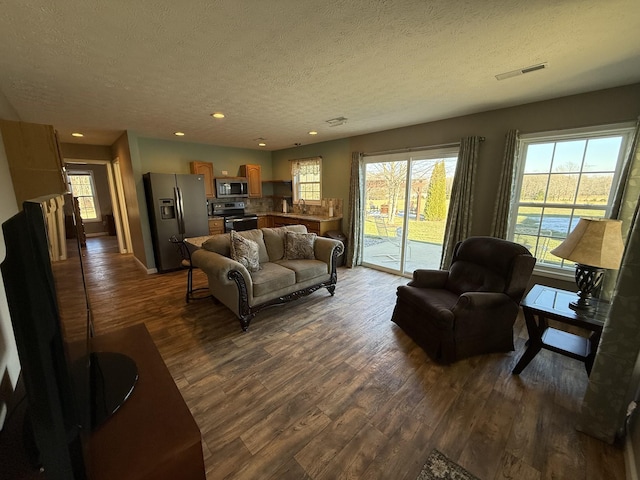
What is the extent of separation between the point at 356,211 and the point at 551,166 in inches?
108

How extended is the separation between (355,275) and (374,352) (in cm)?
215

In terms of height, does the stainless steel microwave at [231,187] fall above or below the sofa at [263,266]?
above

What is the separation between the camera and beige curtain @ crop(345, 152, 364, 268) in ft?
15.3

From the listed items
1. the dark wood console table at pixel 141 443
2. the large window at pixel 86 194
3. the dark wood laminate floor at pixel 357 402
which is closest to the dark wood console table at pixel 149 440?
the dark wood console table at pixel 141 443

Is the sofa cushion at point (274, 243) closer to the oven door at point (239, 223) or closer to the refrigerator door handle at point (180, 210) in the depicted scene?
the refrigerator door handle at point (180, 210)

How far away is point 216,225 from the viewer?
17.6 ft

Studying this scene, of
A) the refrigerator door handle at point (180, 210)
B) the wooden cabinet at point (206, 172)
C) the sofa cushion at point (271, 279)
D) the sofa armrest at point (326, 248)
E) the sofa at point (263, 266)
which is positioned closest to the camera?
the sofa at point (263, 266)

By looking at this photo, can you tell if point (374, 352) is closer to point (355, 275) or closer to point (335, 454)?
point (335, 454)

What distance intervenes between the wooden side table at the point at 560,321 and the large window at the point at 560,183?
1078 mm

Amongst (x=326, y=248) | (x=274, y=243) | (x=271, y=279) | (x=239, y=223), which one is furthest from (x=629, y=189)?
(x=239, y=223)

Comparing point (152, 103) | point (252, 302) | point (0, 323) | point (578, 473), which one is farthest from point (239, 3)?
point (578, 473)

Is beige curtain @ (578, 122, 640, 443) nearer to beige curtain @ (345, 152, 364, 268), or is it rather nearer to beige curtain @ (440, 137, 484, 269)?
beige curtain @ (440, 137, 484, 269)

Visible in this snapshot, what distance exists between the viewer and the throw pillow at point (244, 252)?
301cm

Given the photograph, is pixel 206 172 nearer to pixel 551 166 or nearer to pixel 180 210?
pixel 180 210
